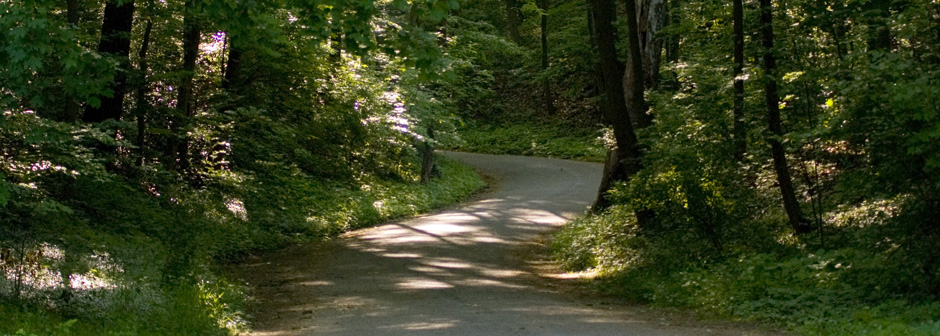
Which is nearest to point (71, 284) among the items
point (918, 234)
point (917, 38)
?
point (918, 234)

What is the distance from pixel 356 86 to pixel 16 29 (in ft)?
43.9

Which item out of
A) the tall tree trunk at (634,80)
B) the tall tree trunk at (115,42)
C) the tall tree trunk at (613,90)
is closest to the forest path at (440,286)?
the tall tree trunk at (613,90)

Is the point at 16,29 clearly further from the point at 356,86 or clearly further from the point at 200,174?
the point at 356,86

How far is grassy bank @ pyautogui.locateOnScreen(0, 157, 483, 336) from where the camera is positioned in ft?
24.0

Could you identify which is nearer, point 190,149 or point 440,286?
point 440,286

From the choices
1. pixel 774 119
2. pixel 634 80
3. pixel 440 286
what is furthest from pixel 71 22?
pixel 774 119

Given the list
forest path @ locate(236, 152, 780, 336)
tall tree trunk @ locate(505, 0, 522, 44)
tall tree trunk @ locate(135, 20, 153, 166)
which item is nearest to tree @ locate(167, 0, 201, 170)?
tall tree trunk @ locate(135, 20, 153, 166)

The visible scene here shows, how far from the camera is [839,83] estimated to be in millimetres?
8039

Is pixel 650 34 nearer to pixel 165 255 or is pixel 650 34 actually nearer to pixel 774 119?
pixel 774 119

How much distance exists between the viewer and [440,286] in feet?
38.5

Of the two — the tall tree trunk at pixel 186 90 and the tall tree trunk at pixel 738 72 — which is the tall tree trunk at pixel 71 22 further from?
the tall tree trunk at pixel 738 72

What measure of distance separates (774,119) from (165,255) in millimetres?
8362

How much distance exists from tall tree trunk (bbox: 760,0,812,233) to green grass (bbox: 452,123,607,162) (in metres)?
23.3

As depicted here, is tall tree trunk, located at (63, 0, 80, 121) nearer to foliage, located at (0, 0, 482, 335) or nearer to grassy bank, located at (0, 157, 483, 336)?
foliage, located at (0, 0, 482, 335)
